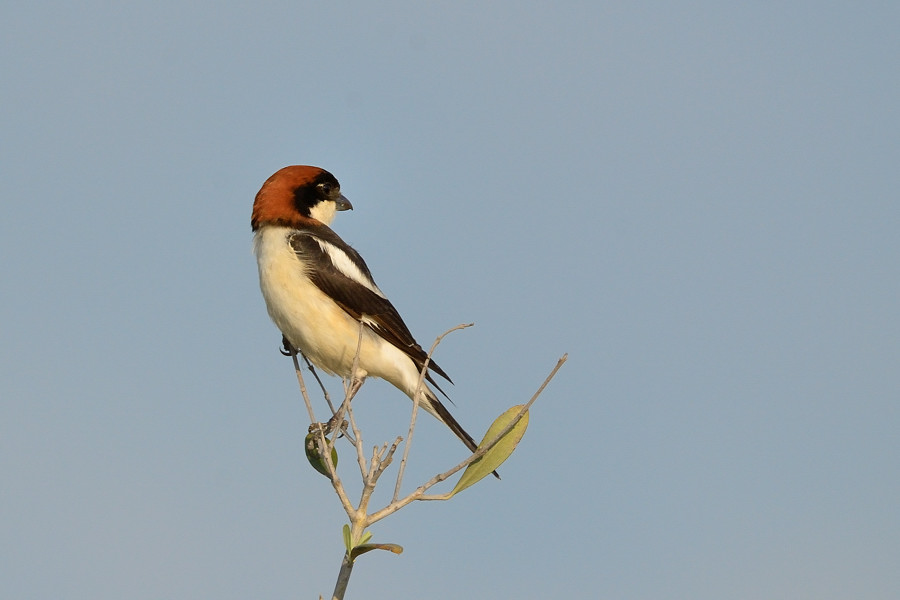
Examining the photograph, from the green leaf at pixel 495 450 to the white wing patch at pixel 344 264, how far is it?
2.80m

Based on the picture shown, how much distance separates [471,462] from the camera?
11.5 feet

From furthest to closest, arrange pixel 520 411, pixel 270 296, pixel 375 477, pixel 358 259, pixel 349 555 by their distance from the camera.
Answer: pixel 358 259
pixel 270 296
pixel 520 411
pixel 375 477
pixel 349 555

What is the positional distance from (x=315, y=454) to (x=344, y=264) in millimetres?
2417

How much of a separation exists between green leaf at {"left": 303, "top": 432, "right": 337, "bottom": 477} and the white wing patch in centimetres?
216

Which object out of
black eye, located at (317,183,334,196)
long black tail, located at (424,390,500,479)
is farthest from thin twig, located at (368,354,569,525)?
black eye, located at (317,183,334,196)

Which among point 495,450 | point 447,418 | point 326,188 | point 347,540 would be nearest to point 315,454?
point 495,450

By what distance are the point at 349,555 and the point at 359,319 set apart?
3274 mm

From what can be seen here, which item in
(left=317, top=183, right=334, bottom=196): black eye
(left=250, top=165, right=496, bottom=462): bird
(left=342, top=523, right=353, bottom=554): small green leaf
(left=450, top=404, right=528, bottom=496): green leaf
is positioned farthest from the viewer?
(left=317, top=183, right=334, bottom=196): black eye

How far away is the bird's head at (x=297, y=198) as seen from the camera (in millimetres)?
6551

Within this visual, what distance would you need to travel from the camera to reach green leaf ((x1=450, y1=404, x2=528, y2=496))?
353 cm

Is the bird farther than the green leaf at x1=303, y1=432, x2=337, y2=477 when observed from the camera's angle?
Yes

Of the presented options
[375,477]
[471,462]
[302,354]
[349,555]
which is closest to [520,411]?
[471,462]

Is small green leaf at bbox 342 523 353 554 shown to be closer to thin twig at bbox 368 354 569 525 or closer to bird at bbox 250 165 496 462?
thin twig at bbox 368 354 569 525

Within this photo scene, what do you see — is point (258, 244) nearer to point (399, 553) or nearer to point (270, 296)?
point (270, 296)
